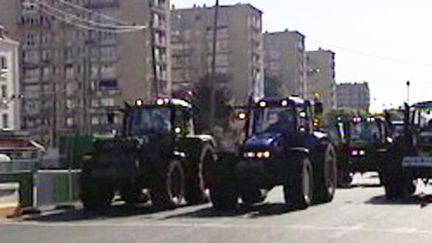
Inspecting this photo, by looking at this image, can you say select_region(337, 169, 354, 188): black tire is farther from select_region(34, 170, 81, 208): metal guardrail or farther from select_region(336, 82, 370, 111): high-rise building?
select_region(336, 82, 370, 111): high-rise building

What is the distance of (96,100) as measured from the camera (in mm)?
112938

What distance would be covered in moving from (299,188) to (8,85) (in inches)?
2546

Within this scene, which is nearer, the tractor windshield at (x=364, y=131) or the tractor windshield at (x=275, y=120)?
the tractor windshield at (x=275, y=120)

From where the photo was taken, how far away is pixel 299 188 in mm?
23062

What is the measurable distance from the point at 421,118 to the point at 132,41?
273 feet

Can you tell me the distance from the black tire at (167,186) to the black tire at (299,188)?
3.14 m

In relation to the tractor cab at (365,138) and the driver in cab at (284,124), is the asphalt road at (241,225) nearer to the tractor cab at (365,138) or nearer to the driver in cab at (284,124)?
the driver in cab at (284,124)

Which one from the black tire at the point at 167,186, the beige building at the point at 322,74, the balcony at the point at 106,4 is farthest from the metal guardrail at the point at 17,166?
the beige building at the point at 322,74

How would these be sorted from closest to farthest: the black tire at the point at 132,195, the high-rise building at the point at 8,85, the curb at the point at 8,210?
the curb at the point at 8,210, the black tire at the point at 132,195, the high-rise building at the point at 8,85

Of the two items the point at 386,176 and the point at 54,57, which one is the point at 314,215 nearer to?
the point at 386,176

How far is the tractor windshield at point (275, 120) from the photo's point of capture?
24.6 meters

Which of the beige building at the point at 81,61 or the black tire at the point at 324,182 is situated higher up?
the beige building at the point at 81,61

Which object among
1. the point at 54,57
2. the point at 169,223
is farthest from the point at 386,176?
the point at 54,57

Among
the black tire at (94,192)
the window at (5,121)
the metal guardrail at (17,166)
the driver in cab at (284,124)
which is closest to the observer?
the driver in cab at (284,124)
